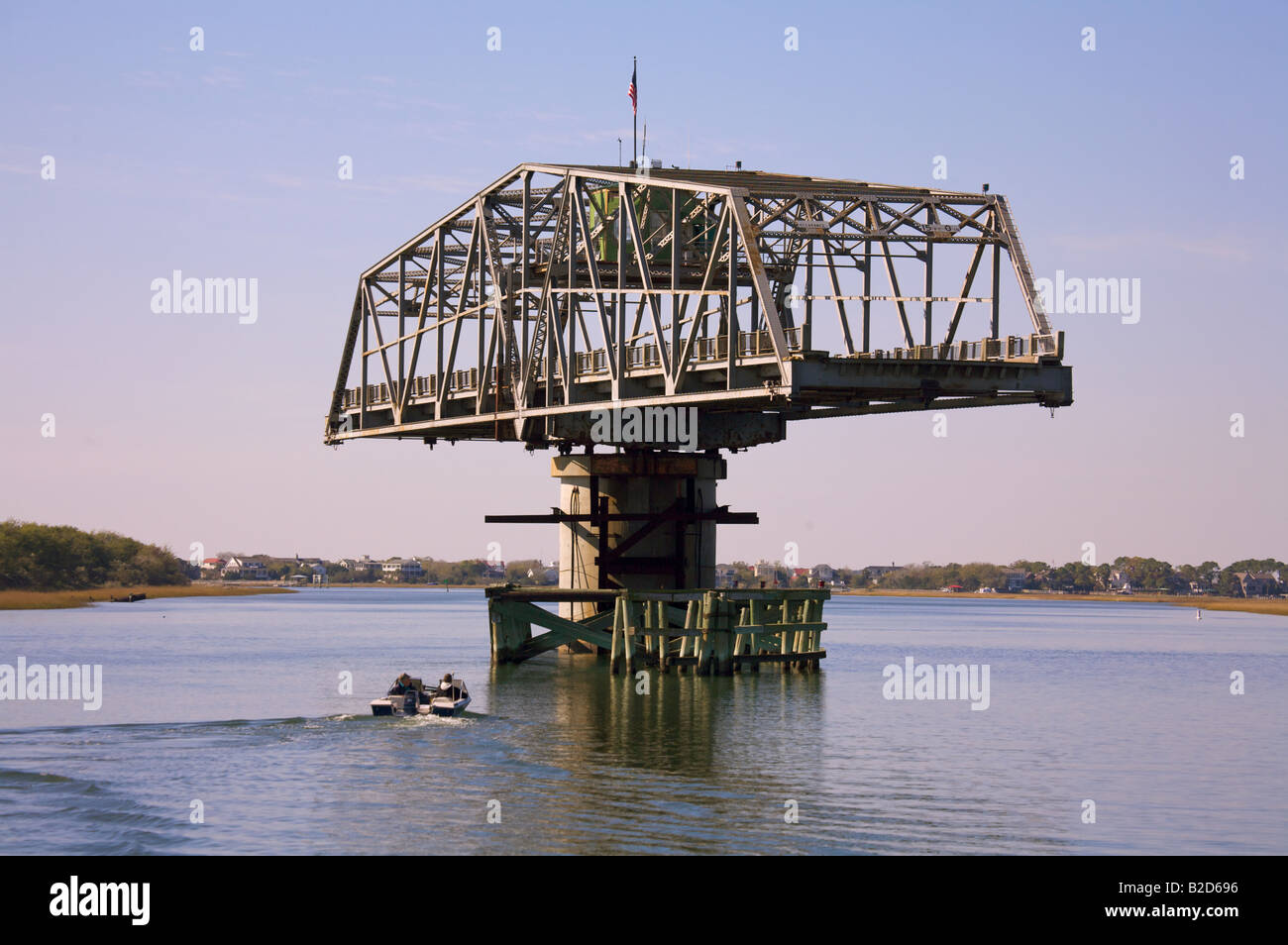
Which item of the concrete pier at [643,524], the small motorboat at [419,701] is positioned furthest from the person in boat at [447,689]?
the concrete pier at [643,524]

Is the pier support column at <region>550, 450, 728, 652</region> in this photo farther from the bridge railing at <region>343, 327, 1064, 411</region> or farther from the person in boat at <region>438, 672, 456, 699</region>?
the person in boat at <region>438, 672, 456, 699</region>

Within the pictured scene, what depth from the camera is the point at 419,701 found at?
170ft

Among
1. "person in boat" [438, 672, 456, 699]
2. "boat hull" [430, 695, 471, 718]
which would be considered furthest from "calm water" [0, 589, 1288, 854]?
"person in boat" [438, 672, 456, 699]

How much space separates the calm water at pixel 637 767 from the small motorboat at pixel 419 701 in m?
0.70

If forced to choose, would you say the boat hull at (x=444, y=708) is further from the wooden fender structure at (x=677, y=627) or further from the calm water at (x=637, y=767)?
the wooden fender structure at (x=677, y=627)

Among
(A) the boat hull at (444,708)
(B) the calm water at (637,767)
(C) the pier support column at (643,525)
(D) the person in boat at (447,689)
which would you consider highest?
(C) the pier support column at (643,525)

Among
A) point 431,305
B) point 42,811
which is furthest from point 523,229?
point 42,811

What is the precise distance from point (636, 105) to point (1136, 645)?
241 feet

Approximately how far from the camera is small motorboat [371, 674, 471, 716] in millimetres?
51312

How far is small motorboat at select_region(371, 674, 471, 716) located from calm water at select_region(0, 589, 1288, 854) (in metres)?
0.70

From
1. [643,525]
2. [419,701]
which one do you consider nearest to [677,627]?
[643,525]

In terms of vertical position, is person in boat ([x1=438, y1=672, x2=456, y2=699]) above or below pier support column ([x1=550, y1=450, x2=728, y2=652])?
below

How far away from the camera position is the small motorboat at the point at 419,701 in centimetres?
5131
